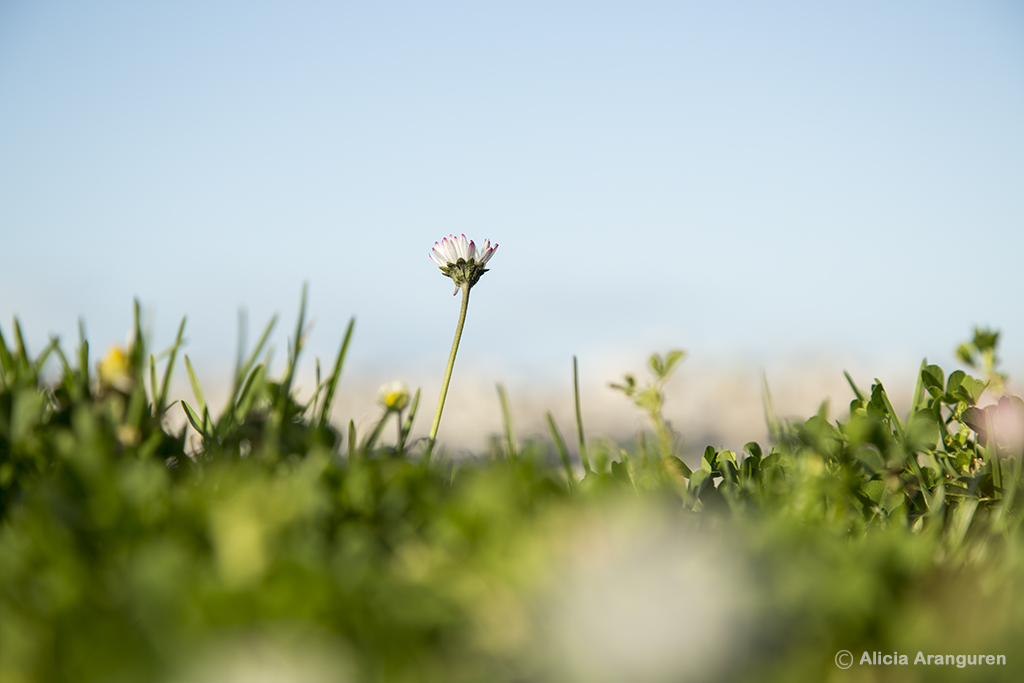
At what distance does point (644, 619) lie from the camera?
0.75 metres

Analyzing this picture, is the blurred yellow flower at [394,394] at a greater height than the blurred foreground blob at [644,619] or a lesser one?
greater

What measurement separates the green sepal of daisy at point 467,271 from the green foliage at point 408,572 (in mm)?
1066

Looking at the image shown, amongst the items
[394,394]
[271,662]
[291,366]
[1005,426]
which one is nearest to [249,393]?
[291,366]

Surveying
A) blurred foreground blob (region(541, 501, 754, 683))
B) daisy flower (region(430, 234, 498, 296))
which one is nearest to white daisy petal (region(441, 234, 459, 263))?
daisy flower (region(430, 234, 498, 296))

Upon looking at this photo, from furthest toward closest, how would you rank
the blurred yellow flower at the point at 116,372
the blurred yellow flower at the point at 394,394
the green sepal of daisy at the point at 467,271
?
the green sepal of daisy at the point at 467,271, the blurred yellow flower at the point at 394,394, the blurred yellow flower at the point at 116,372

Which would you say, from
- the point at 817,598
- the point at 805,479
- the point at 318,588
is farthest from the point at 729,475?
the point at 318,588

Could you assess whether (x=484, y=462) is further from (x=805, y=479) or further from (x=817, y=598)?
(x=817, y=598)

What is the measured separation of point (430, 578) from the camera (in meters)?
0.88

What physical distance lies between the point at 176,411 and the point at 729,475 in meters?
1.61

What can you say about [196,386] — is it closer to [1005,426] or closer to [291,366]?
[291,366]

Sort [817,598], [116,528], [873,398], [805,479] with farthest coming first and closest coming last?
1. [873,398]
2. [805,479]
3. [116,528]
4. [817,598]

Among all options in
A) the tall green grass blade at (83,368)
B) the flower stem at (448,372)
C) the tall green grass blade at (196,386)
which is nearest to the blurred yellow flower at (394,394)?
the flower stem at (448,372)

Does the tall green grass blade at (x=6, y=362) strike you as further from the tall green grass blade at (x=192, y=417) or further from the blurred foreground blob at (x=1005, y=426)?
the blurred foreground blob at (x=1005, y=426)

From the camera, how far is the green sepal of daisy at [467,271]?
2.46 m
